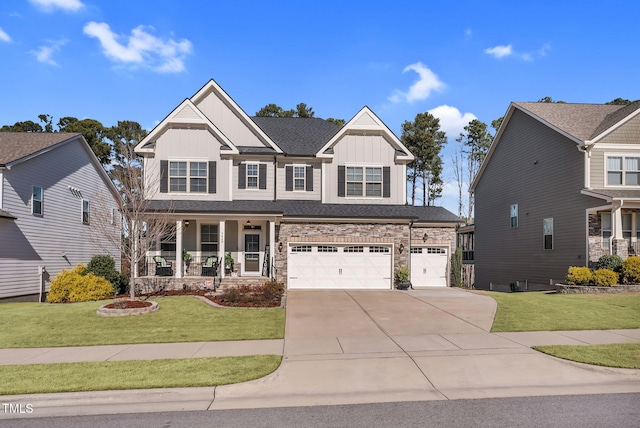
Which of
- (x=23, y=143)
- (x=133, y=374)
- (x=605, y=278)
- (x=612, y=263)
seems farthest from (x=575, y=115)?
(x=23, y=143)

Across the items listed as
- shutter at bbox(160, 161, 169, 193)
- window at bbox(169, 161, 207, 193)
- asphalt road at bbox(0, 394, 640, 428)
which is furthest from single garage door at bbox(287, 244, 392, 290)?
asphalt road at bbox(0, 394, 640, 428)

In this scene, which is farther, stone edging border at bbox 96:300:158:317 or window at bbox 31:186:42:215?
window at bbox 31:186:42:215

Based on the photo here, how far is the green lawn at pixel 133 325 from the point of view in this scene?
10.4 meters

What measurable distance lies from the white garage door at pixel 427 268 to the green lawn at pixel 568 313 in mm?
6948

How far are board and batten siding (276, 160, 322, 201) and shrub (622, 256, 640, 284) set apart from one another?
44.7 ft

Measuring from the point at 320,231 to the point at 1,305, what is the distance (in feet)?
41.8

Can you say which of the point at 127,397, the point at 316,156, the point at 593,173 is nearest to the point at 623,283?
the point at 593,173

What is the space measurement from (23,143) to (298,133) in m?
13.3

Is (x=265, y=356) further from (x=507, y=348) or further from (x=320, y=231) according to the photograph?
(x=320, y=231)

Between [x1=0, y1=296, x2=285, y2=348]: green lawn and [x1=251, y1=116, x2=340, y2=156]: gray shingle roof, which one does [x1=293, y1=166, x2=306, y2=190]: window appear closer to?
[x1=251, y1=116, x2=340, y2=156]: gray shingle roof

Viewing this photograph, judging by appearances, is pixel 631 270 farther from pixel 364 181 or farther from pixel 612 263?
pixel 364 181

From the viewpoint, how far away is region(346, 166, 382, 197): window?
23.0m

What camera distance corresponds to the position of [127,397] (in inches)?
258

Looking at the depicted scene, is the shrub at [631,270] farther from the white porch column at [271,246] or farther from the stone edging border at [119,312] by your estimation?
the stone edging border at [119,312]
